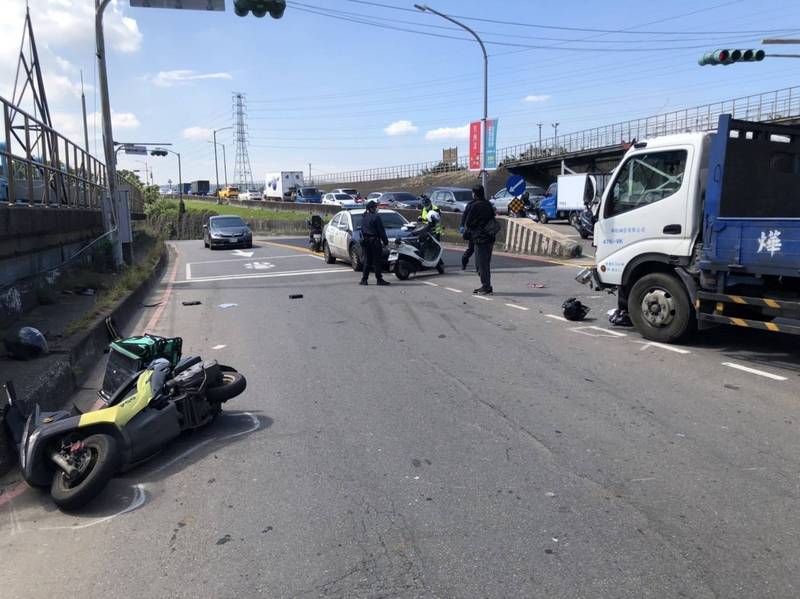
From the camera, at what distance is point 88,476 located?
4.02 m

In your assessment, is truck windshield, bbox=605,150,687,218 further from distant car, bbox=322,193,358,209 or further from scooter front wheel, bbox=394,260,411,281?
distant car, bbox=322,193,358,209

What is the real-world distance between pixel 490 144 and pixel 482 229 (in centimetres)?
1832

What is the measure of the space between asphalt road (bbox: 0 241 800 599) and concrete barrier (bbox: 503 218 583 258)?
11.7 m

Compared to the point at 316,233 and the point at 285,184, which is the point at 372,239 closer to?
the point at 316,233

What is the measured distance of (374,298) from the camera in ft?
41.4

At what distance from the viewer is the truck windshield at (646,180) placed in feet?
25.2

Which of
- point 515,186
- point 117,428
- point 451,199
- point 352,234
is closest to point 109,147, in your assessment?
point 352,234

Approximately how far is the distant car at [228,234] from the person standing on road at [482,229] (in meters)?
18.7

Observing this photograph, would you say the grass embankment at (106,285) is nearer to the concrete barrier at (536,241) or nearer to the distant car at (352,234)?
the distant car at (352,234)

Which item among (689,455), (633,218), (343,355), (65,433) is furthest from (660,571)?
(633,218)

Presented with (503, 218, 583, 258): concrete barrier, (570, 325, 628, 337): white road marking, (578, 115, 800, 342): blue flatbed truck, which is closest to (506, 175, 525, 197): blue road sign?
(503, 218, 583, 258): concrete barrier

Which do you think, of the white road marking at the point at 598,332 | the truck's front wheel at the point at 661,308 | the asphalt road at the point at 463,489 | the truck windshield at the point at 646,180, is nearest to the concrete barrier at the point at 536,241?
the white road marking at the point at 598,332

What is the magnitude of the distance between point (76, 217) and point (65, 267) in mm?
1967

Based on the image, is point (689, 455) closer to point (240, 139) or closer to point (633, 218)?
point (633, 218)
